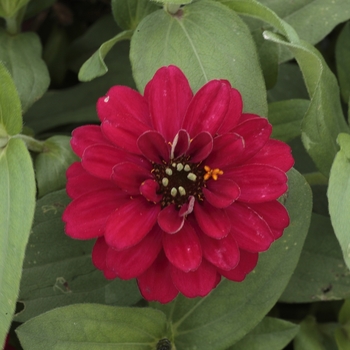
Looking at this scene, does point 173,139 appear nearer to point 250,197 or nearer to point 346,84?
point 250,197

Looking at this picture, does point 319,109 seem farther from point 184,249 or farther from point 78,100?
point 78,100

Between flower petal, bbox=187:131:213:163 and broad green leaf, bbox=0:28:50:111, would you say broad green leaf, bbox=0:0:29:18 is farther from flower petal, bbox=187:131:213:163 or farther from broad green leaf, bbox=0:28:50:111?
flower petal, bbox=187:131:213:163

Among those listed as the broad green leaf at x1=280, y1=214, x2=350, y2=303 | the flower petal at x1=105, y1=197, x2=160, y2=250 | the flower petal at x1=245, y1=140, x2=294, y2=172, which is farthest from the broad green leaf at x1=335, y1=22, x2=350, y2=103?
the flower petal at x1=105, y1=197, x2=160, y2=250

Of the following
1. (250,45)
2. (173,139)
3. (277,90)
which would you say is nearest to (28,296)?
(173,139)

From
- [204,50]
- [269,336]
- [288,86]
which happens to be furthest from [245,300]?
[288,86]

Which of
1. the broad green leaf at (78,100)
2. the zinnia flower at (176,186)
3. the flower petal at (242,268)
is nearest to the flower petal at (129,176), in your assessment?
the zinnia flower at (176,186)

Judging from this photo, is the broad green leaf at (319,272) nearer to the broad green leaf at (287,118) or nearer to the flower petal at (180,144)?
the broad green leaf at (287,118)
